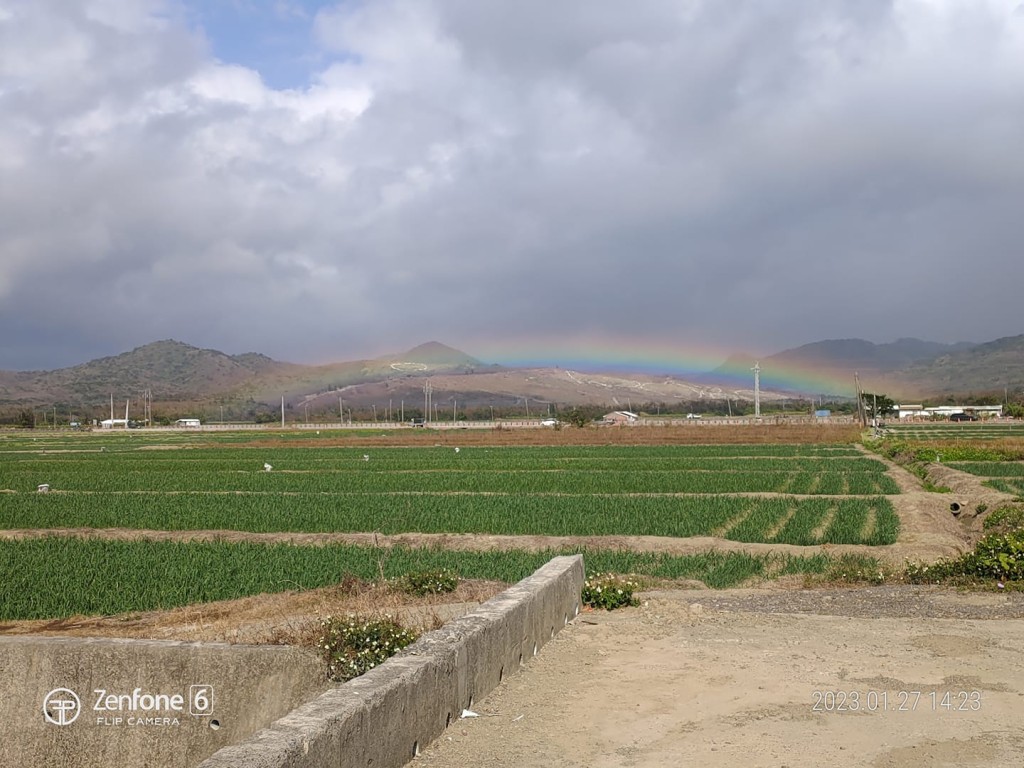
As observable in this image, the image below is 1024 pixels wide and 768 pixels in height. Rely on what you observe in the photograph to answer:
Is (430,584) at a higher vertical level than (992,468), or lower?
higher

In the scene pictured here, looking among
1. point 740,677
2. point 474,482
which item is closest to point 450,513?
point 474,482

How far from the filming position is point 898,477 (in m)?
38.9

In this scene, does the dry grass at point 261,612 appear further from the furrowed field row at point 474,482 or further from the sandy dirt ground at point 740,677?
the furrowed field row at point 474,482

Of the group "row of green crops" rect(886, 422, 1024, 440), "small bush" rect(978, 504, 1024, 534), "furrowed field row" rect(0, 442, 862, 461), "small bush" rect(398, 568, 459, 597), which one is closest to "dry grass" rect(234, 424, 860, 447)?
"furrowed field row" rect(0, 442, 862, 461)

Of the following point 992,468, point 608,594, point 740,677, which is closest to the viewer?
point 740,677

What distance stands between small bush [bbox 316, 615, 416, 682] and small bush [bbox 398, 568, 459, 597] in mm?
3694

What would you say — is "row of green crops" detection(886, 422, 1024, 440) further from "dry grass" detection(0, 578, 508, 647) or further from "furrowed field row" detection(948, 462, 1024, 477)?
"dry grass" detection(0, 578, 508, 647)

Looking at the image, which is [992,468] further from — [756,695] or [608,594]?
[756,695]

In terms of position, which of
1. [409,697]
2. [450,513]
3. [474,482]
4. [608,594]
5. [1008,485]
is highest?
[409,697]

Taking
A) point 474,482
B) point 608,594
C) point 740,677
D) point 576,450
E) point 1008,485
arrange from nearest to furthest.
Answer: point 740,677
point 608,594
point 1008,485
point 474,482
point 576,450

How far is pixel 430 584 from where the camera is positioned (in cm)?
1182

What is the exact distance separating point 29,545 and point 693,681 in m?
15.9

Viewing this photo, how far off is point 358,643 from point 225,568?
28.0 feet

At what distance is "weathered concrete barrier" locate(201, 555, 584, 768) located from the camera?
15.2 ft
